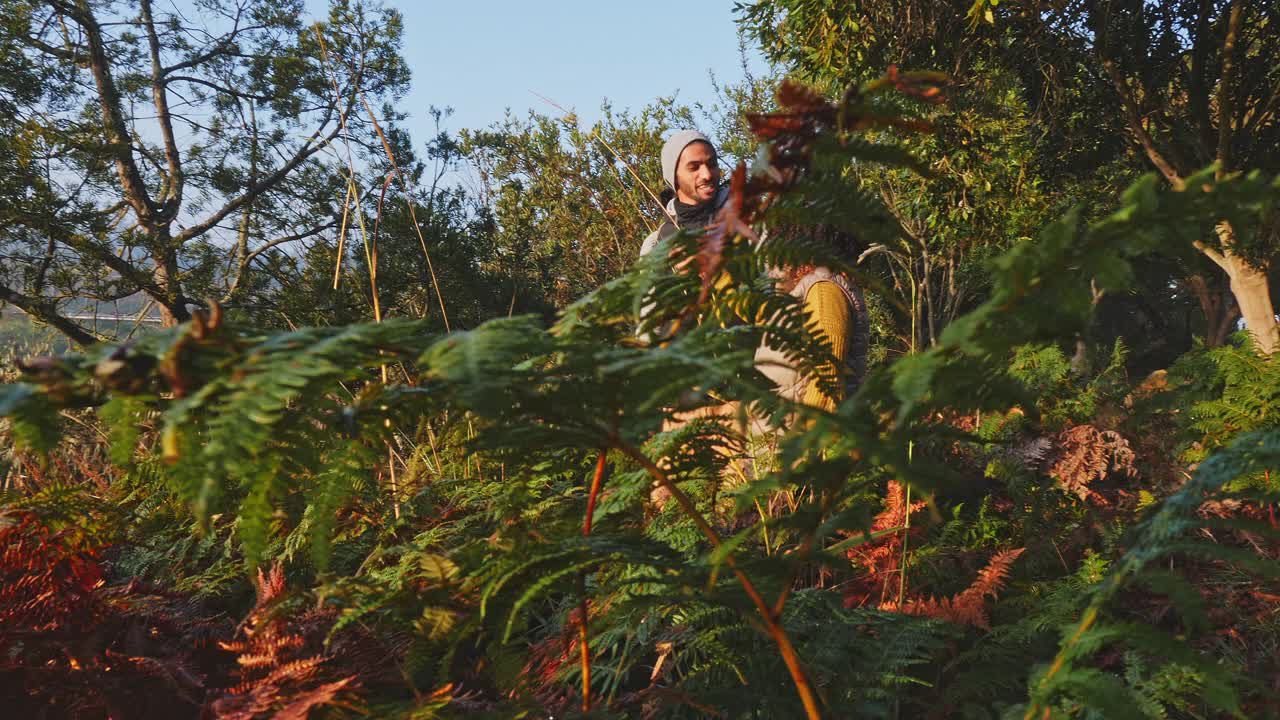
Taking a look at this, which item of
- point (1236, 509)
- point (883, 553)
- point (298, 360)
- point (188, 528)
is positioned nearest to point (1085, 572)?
point (883, 553)

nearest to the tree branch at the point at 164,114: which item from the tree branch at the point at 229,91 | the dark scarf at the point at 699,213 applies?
the tree branch at the point at 229,91

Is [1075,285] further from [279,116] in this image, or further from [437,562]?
[279,116]

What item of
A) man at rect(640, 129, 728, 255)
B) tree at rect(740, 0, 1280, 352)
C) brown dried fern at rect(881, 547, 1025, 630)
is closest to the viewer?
brown dried fern at rect(881, 547, 1025, 630)

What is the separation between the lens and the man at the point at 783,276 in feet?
7.63

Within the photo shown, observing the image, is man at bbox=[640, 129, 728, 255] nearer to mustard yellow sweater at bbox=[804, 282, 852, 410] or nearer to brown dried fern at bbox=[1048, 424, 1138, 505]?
mustard yellow sweater at bbox=[804, 282, 852, 410]

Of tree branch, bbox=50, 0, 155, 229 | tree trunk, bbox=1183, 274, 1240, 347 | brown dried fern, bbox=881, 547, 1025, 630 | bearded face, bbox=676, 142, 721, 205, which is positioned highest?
tree branch, bbox=50, 0, 155, 229

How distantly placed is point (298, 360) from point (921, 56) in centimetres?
681

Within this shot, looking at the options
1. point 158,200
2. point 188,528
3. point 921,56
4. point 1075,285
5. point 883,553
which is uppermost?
point 158,200

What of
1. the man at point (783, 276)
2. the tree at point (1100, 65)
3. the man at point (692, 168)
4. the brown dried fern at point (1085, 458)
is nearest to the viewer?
the brown dried fern at point (1085, 458)

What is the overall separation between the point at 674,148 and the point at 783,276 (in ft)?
3.50

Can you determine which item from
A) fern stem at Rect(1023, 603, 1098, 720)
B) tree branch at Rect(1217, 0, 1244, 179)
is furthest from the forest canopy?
tree branch at Rect(1217, 0, 1244, 179)

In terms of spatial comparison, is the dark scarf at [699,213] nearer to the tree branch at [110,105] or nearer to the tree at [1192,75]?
the tree at [1192,75]

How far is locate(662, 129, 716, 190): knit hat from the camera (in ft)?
10.3

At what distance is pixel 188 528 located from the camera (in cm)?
190
